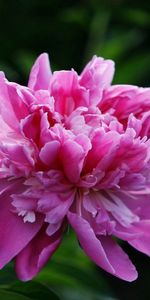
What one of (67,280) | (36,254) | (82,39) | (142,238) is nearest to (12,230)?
(36,254)

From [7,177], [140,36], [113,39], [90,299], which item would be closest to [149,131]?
[7,177]

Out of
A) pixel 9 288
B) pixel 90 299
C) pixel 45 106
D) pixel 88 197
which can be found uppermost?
pixel 45 106

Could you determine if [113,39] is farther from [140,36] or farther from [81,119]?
[81,119]

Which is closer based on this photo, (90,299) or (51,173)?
(51,173)

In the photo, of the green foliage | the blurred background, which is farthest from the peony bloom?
the blurred background

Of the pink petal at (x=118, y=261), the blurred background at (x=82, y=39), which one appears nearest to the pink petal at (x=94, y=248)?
the pink petal at (x=118, y=261)

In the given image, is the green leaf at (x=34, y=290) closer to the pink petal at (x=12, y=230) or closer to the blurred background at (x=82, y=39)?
the pink petal at (x=12, y=230)
